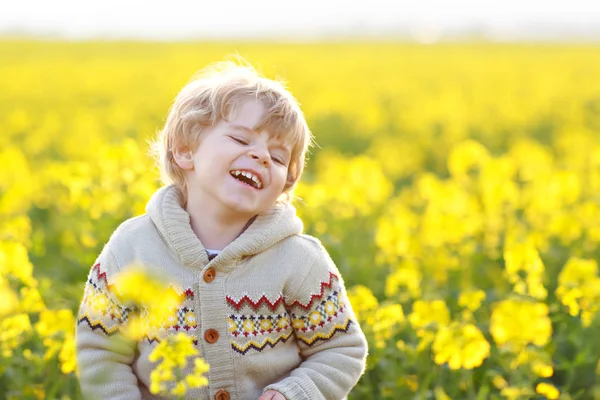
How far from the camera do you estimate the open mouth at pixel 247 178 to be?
2289 millimetres

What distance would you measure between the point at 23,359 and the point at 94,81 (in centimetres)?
1684

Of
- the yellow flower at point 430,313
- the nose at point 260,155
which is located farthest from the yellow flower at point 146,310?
the yellow flower at point 430,313

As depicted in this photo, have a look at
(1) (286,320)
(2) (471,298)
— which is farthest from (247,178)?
(2) (471,298)

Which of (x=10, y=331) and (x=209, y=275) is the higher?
(x=209, y=275)

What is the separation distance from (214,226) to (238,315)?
0.84 feet

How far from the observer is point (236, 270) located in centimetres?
229

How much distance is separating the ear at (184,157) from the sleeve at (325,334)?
422mm

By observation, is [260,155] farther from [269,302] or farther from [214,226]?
[269,302]

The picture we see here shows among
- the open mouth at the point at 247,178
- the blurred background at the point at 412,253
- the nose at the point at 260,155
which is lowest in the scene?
the blurred background at the point at 412,253

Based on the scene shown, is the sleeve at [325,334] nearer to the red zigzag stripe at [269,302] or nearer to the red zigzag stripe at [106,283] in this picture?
the red zigzag stripe at [269,302]

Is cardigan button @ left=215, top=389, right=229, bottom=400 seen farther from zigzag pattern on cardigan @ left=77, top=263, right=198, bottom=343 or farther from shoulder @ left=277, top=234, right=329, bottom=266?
A: shoulder @ left=277, top=234, right=329, bottom=266

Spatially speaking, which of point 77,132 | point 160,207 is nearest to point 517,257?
point 160,207

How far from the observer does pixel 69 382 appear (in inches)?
113

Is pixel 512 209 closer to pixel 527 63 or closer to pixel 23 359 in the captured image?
pixel 23 359
